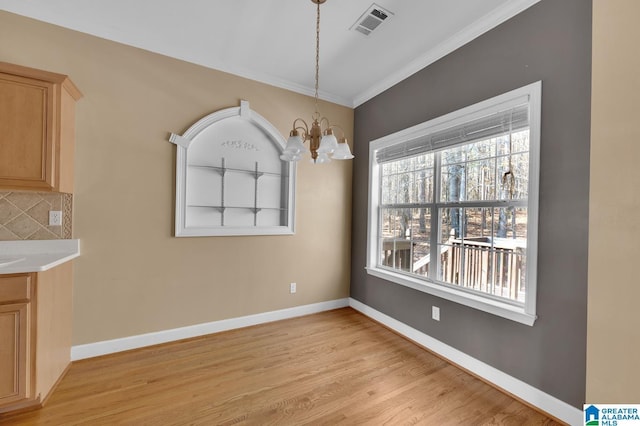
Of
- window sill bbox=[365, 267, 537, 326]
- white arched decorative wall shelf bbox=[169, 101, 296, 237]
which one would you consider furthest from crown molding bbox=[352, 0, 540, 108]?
window sill bbox=[365, 267, 537, 326]

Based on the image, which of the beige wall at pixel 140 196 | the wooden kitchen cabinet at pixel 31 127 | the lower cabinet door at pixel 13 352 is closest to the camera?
the lower cabinet door at pixel 13 352

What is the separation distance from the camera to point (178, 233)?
9.00 feet

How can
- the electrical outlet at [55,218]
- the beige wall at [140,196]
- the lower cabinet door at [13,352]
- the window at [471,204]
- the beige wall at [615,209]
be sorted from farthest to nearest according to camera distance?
the beige wall at [140,196] < the electrical outlet at [55,218] < the window at [471,204] < the lower cabinet door at [13,352] < the beige wall at [615,209]

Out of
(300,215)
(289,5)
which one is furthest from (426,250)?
(289,5)

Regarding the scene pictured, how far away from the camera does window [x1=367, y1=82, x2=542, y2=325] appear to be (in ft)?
6.63

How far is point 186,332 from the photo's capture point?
2812mm

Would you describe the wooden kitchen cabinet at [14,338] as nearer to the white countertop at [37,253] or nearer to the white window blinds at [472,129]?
the white countertop at [37,253]

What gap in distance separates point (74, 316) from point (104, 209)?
37.8 inches

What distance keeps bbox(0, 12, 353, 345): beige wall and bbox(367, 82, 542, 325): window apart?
150cm

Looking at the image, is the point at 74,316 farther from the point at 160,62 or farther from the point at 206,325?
the point at 160,62

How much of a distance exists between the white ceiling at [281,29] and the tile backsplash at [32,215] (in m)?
1.47

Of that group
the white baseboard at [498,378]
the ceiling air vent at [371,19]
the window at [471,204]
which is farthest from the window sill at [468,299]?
the ceiling air vent at [371,19]

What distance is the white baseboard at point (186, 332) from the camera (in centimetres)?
242

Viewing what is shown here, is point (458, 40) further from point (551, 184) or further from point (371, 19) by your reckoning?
point (551, 184)
